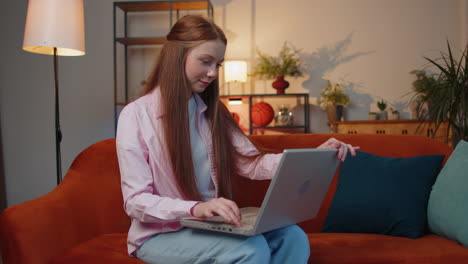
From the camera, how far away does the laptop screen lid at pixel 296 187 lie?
1002 mm

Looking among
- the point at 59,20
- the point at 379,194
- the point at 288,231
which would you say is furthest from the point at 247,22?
the point at 288,231

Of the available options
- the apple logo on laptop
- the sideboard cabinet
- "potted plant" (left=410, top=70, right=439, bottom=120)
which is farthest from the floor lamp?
"potted plant" (left=410, top=70, right=439, bottom=120)

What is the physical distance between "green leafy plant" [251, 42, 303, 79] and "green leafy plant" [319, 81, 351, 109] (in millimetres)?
363

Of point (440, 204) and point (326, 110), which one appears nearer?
point (440, 204)

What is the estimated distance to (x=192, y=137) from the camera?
1.45 m

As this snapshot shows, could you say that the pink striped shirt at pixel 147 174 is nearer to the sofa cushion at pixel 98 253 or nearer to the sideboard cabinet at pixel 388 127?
the sofa cushion at pixel 98 253

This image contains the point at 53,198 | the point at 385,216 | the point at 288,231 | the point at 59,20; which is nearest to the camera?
the point at 288,231

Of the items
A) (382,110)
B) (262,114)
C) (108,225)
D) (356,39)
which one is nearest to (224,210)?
(108,225)

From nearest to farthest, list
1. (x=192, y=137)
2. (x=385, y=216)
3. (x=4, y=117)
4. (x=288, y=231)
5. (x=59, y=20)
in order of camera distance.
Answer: (x=288, y=231)
(x=192, y=137)
(x=385, y=216)
(x=59, y=20)
(x=4, y=117)

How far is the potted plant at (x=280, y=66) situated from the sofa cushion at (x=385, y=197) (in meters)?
2.83

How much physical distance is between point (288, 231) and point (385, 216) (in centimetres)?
63

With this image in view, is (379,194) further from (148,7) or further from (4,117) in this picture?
(4,117)

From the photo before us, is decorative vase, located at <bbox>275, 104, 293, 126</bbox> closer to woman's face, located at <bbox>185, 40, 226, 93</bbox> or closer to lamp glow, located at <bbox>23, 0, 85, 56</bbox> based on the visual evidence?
lamp glow, located at <bbox>23, 0, 85, 56</bbox>

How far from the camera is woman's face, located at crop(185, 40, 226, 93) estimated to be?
1.34 m
